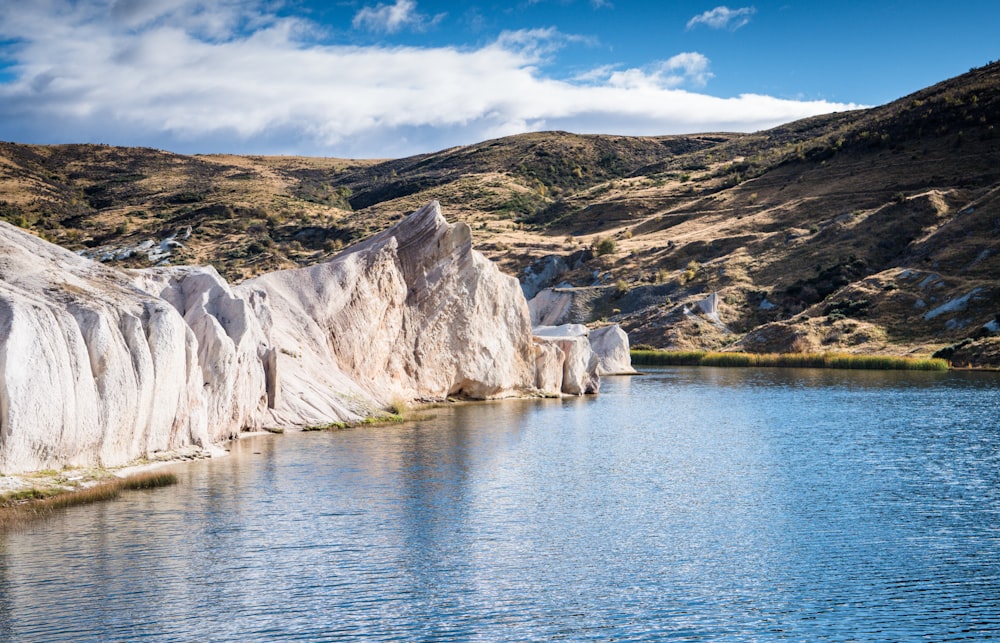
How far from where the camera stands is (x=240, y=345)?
29.4 meters

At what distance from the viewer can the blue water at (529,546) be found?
14.7 metres

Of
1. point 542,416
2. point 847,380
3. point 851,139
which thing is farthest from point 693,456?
point 851,139

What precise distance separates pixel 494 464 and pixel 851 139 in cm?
11073

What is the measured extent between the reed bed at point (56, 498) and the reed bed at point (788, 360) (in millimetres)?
56407

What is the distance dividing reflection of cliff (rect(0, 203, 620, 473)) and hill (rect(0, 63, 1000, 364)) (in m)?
37.5

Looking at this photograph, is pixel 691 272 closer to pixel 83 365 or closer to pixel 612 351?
pixel 612 351

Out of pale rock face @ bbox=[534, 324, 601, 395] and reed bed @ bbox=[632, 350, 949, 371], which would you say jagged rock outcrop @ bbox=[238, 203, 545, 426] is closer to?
pale rock face @ bbox=[534, 324, 601, 395]

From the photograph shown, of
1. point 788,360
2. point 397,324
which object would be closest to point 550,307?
point 788,360

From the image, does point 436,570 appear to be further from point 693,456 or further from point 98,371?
point 693,456

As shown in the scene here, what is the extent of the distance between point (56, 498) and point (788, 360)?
6440 cm

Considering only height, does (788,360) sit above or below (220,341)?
below

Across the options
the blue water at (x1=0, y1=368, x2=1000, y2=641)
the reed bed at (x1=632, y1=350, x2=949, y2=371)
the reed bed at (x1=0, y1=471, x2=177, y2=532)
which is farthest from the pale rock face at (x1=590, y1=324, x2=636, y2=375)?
the reed bed at (x1=0, y1=471, x2=177, y2=532)

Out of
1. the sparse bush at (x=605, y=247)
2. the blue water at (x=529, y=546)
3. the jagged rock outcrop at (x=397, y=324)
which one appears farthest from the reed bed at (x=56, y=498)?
the sparse bush at (x=605, y=247)

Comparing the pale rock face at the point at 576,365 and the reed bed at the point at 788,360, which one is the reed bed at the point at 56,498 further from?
the reed bed at the point at 788,360
